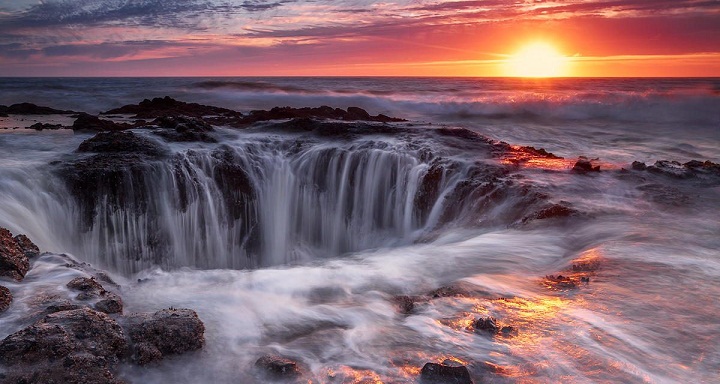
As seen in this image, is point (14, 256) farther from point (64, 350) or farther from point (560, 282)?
point (560, 282)

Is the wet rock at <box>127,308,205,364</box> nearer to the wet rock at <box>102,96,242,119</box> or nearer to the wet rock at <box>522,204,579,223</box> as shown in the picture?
the wet rock at <box>522,204,579,223</box>

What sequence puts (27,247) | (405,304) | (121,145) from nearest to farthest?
(405,304) → (27,247) → (121,145)

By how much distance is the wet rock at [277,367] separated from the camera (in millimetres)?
3662

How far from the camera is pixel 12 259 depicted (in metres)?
4.94

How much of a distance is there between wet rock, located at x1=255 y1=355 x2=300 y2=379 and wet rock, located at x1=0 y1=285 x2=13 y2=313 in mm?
2192

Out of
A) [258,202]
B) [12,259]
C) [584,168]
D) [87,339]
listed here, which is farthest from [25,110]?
[584,168]

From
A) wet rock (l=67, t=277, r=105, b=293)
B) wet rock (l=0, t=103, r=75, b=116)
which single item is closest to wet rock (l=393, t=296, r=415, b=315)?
wet rock (l=67, t=277, r=105, b=293)

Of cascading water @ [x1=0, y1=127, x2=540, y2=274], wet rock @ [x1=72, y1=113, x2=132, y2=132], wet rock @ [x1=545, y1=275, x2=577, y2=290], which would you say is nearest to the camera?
wet rock @ [x1=545, y1=275, x2=577, y2=290]

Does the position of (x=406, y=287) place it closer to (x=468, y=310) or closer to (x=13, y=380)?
(x=468, y=310)

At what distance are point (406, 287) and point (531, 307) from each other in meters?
1.44

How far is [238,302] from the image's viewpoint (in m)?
5.11

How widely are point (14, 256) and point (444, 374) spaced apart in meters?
4.37

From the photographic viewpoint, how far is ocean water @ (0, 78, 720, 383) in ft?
13.2

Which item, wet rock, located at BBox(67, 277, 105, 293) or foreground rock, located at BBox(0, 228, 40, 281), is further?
foreground rock, located at BBox(0, 228, 40, 281)
